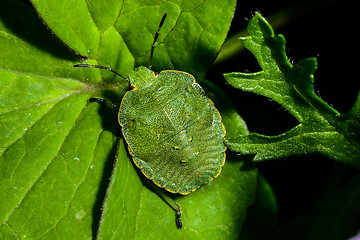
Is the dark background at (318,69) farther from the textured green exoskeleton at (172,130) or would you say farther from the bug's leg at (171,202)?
the bug's leg at (171,202)

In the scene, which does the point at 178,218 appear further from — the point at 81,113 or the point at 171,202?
the point at 81,113

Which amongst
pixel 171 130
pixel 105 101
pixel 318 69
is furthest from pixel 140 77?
pixel 318 69

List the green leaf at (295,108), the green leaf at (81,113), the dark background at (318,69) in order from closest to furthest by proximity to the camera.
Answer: the green leaf at (295,108) < the green leaf at (81,113) < the dark background at (318,69)

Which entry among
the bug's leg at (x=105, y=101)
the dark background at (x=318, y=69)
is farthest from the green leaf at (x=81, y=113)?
the dark background at (x=318, y=69)

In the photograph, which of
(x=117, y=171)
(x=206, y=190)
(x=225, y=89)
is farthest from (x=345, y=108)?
(x=117, y=171)

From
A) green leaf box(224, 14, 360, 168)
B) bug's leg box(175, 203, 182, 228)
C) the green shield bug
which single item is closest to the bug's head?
the green shield bug

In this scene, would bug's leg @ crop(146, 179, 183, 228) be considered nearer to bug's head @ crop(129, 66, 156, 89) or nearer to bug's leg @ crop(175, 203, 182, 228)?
bug's leg @ crop(175, 203, 182, 228)

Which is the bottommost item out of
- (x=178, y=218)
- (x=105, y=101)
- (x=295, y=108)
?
(x=178, y=218)
